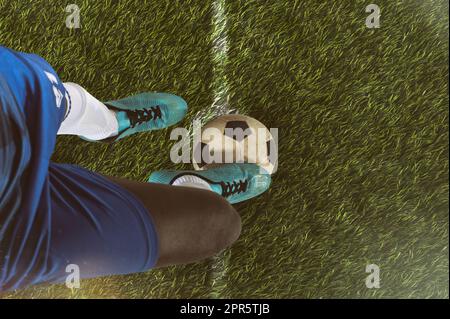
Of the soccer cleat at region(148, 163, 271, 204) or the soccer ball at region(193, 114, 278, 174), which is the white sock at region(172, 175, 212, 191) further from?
the soccer ball at region(193, 114, 278, 174)

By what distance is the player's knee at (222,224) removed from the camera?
1.21 metres

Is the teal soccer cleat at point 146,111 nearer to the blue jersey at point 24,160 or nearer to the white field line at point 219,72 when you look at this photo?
the white field line at point 219,72

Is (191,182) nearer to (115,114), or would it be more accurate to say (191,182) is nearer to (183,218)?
(115,114)

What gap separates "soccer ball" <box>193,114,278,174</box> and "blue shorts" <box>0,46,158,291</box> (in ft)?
2.38

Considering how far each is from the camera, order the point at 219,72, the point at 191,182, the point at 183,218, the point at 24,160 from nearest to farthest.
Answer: the point at 24,160, the point at 183,218, the point at 191,182, the point at 219,72

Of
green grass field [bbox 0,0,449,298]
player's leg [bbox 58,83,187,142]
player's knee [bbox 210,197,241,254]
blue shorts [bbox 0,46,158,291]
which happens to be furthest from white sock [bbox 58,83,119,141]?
green grass field [bbox 0,0,449,298]

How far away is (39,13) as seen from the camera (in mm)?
1963

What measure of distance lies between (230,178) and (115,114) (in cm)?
40

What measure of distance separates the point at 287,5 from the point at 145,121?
2.44 feet

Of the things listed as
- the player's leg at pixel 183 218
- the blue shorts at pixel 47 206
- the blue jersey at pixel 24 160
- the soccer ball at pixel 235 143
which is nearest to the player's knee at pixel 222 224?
the player's leg at pixel 183 218

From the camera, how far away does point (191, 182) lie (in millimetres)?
1501

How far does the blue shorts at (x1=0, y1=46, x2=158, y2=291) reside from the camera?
2.87 feet

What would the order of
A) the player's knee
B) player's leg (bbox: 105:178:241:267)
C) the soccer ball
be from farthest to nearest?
the soccer ball
the player's knee
player's leg (bbox: 105:178:241:267)

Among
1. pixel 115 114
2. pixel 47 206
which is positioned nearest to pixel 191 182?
pixel 115 114
